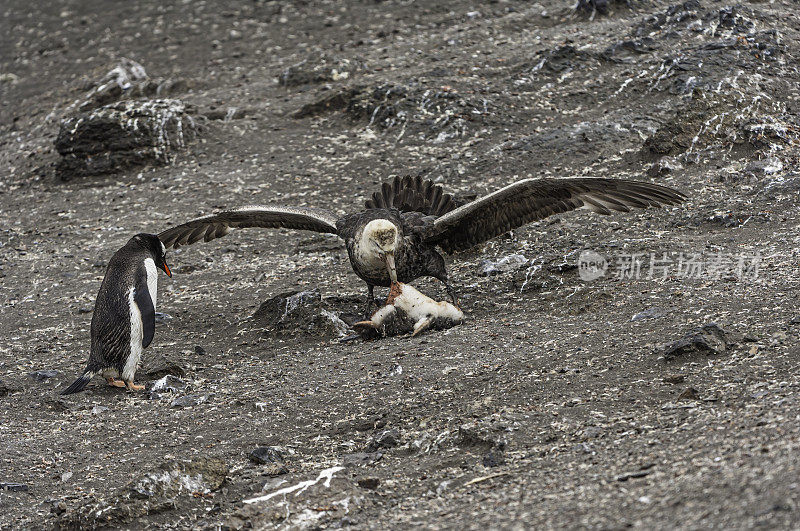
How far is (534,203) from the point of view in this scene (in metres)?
7.24

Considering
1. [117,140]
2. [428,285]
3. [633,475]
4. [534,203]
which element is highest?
[117,140]

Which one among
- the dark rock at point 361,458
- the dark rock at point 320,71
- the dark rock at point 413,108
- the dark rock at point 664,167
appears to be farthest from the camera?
the dark rock at point 320,71

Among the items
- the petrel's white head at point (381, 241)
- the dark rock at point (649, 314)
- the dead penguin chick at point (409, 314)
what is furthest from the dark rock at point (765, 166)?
the petrel's white head at point (381, 241)

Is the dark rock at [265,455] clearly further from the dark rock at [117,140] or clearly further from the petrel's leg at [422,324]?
the dark rock at [117,140]

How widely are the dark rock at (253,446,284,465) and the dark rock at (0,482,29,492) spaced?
4.08 feet

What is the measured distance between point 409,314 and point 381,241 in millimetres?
588

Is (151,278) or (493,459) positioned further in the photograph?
(151,278)

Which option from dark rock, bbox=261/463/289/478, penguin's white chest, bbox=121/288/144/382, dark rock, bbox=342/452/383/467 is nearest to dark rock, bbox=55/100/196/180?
penguin's white chest, bbox=121/288/144/382

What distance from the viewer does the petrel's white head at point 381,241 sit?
22.1 ft

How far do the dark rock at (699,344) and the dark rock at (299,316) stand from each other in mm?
2631

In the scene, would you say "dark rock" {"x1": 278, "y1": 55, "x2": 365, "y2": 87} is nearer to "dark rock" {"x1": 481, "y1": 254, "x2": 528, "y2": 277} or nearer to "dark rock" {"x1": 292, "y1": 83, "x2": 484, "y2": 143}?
"dark rock" {"x1": 292, "y1": 83, "x2": 484, "y2": 143}

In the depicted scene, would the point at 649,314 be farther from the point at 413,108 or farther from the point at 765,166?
the point at 413,108

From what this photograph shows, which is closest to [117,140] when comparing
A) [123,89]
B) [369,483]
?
[123,89]

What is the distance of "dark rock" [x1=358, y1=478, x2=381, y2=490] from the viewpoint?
4.45m
